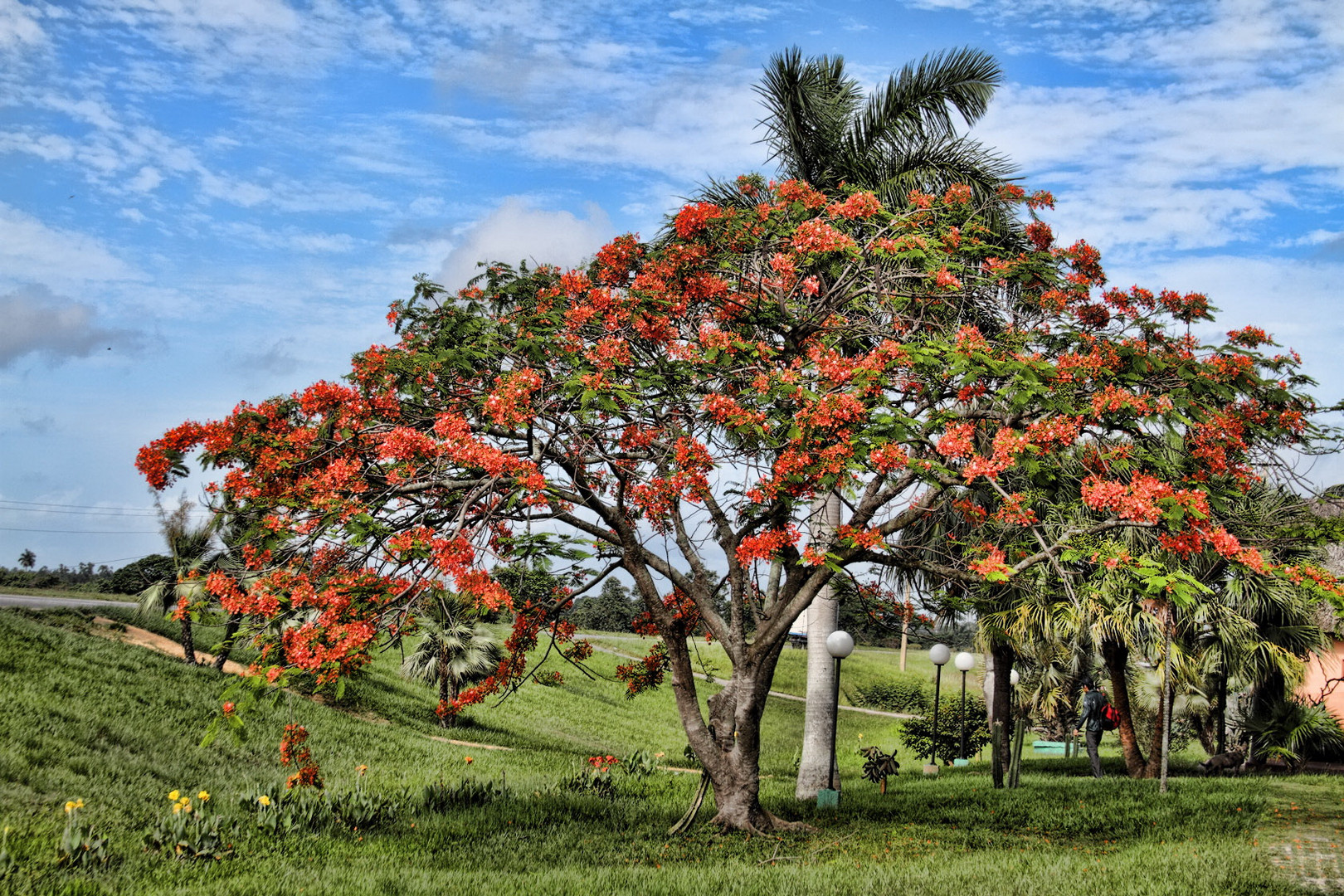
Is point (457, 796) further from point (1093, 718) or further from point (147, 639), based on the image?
point (147, 639)

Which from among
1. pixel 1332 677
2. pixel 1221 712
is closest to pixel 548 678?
pixel 1221 712

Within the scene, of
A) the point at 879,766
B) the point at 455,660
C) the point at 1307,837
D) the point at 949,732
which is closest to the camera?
the point at 1307,837

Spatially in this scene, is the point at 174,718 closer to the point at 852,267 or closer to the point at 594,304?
the point at 594,304

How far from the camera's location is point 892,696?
36031 mm

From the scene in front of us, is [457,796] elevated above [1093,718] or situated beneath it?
situated beneath

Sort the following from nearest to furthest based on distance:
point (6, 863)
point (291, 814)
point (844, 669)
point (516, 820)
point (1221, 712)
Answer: point (6, 863), point (291, 814), point (516, 820), point (1221, 712), point (844, 669)

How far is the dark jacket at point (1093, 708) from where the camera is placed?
15.9 m

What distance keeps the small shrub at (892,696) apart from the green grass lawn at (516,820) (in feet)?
51.9

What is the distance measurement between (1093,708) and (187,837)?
44.6 ft

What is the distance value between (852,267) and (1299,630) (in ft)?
37.3

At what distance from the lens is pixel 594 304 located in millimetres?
10242

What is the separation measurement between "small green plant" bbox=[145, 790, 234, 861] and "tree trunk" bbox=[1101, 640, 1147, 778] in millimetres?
13542

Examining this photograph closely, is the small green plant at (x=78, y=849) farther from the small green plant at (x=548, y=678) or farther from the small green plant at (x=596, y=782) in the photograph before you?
the small green plant at (x=596, y=782)

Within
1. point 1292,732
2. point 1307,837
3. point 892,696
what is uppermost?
point 1292,732
